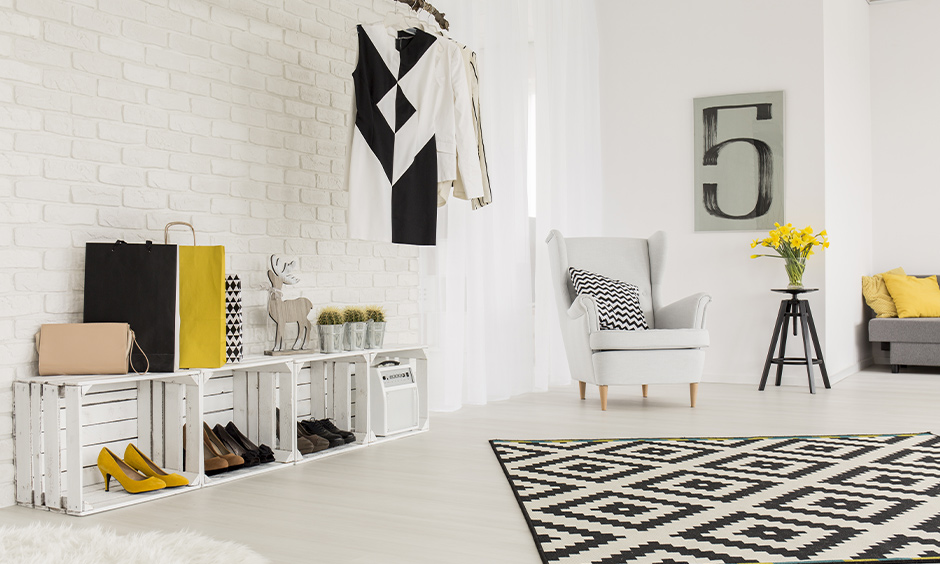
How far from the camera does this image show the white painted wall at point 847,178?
18.4ft

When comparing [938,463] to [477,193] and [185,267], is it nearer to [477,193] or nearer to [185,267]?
[477,193]

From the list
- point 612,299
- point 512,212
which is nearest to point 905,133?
point 612,299

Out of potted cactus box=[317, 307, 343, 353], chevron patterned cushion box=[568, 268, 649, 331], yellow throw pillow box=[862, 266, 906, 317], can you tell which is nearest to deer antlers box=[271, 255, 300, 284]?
potted cactus box=[317, 307, 343, 353]

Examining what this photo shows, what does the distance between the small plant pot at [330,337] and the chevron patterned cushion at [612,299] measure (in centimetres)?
163

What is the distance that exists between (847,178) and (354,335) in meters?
4.24

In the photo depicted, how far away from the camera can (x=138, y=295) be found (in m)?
2.70

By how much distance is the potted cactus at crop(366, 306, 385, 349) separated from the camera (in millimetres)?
3584

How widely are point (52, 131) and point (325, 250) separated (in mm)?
1331

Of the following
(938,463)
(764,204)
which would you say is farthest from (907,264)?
(938,463)

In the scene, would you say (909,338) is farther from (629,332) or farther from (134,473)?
(134,473)

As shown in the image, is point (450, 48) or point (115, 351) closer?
point (115, 351)

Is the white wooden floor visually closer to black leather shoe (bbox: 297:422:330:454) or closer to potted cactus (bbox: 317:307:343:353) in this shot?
black leather shoe (bbox: 297:422:330:454)

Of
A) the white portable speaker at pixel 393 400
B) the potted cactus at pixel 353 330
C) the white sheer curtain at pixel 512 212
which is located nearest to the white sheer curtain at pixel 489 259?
the white sheer curtain at pixel 512 212

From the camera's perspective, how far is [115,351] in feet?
8.43
